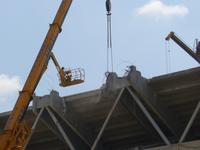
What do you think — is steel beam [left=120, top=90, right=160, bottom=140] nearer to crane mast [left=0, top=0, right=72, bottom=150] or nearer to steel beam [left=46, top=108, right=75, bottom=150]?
steel beam [left=46, top=108, right=75, bottom=150]

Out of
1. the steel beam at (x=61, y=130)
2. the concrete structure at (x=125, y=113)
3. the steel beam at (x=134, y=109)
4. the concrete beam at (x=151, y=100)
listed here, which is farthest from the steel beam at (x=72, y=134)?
Result: the concrete beam at (x=151, y=100)

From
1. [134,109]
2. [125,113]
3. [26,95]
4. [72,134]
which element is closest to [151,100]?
[134,109]

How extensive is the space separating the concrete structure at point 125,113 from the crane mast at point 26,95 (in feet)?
14.4

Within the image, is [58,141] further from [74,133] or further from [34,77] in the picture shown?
[34,77]

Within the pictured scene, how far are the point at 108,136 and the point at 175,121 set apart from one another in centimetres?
514

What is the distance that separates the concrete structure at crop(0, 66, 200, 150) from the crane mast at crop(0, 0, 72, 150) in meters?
4.38

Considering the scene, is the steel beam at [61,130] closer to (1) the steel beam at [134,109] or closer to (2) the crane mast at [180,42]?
(1) the steel beam at [134,109]

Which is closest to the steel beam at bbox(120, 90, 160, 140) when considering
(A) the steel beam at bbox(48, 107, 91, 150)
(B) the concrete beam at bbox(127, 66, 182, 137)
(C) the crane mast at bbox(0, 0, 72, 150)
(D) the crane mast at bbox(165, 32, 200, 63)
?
(B) the concrete beam at bbox(127, 66, 182, 137)

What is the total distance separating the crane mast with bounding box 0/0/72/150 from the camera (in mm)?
29344

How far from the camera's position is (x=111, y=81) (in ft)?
111

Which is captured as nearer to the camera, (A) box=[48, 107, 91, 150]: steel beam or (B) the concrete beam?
(B) the concrete beam

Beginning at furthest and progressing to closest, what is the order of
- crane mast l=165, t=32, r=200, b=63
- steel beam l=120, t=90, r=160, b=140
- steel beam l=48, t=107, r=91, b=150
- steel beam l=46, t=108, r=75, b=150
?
crane mast l=165, t=32, r=200, b=63 < steel beam l=48, t=107, r=91, b=150 < steel beam l=46, t=108, r=75, b=150 < steel beam l=120, t=90, r=160, b=140

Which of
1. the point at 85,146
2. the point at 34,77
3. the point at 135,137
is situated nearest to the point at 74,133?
the point at 85,146

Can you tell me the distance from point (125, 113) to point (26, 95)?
811cm
